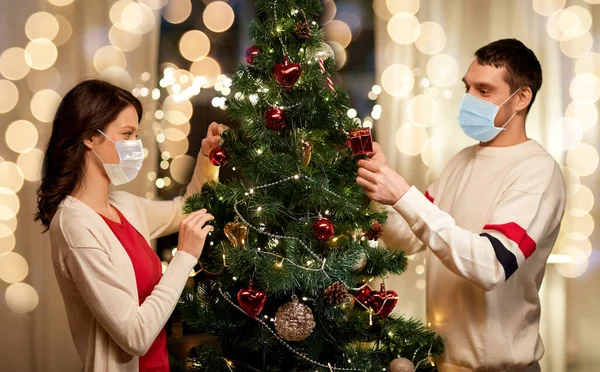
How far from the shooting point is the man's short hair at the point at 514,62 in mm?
2311

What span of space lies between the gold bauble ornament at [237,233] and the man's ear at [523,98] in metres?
1.09

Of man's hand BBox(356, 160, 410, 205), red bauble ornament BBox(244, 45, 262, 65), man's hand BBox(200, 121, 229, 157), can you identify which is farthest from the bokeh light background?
red bauble ornament BBox(244, 45, 262, 65)

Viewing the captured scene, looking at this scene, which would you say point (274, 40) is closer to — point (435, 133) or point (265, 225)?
point (265, 225)

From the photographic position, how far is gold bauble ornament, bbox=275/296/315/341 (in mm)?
1758

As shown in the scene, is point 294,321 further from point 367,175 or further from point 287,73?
point 287,73

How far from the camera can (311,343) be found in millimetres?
1862

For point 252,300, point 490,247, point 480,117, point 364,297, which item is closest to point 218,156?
point 252,300

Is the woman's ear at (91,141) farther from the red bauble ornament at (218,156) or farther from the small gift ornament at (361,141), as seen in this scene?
the small gift ornament at (361,141)

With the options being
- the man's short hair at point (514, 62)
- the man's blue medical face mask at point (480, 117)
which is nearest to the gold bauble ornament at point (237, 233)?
the man's blue medical face mask at point (480, 117)

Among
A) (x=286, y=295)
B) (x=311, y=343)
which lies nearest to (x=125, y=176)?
(x=286, y=295)

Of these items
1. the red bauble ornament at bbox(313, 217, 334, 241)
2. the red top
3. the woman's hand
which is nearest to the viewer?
the red bauble ornament at bbox(313, 217, 334, 241)

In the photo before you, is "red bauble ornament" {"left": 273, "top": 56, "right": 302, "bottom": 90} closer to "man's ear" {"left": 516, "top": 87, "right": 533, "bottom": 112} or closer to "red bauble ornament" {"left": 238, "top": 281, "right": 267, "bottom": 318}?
"red bauble ornament" {"left": 238, "top": 281, "right": 267, "bottom": 318}

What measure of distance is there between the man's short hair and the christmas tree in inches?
27.6

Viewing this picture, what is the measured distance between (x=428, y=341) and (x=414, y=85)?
1389 millimetres
